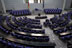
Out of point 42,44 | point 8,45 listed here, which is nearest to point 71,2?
point 42,44

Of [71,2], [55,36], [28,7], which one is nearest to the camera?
[55,36]

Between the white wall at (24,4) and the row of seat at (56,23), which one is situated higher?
the white wall at (24,4)

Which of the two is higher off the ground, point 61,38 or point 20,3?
point 20,3

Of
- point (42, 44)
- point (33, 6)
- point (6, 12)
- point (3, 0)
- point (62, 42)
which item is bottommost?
point (62, 42)

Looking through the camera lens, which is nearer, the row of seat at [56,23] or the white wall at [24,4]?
the row of seat at [56,23]

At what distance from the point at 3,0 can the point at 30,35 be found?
13.7m

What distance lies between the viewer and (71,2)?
69.8 feet

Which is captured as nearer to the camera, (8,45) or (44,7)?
(8,45)

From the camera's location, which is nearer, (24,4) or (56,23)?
(56,23)

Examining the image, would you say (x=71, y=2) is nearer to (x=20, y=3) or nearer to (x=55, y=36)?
(x=20, y=3)

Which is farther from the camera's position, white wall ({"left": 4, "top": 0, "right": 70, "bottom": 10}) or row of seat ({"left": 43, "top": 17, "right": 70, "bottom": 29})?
white wall ({"left": 4, "top": 0, "right": 70, "bottom": 10})

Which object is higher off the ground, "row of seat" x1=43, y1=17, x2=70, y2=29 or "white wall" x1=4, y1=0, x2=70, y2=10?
"white wall" x1=4, y1=0, x2=70, y2=10

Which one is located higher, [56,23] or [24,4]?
[24,4]

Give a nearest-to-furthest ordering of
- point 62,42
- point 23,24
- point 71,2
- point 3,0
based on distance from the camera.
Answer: point 62,42 → point 23,24 → point 3,0 → point 71,2
